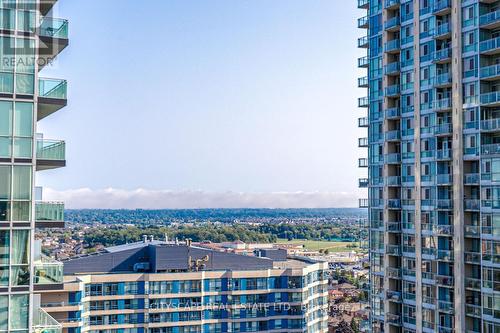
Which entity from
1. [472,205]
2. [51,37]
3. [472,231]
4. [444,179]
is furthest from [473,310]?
[51,37]

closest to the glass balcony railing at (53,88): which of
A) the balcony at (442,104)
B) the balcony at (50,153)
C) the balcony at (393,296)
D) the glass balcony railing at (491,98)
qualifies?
the balcony at (50,153)

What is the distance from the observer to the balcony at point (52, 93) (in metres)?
20.0

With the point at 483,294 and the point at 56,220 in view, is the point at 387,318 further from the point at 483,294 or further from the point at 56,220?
the point at 56,220

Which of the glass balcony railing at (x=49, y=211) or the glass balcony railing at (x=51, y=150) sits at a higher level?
the glass balcony railing at (x=51, y=150)

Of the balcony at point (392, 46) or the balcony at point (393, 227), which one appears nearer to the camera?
the balcony at point (393, 227)

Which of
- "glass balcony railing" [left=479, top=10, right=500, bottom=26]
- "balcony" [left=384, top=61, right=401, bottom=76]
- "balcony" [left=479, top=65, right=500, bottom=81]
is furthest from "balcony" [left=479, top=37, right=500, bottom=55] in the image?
"balcony" [left=384, top=61, right=401, bottom=76]

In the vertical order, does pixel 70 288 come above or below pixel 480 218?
below

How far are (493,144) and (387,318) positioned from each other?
16.4m

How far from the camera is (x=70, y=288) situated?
2467 inches

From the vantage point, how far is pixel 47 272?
66.4 ft

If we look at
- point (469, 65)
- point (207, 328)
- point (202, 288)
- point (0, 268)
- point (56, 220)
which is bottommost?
point (207, 328)

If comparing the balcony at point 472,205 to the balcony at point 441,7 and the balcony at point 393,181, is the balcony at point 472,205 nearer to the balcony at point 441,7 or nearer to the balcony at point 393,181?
the balcony at point 393,181

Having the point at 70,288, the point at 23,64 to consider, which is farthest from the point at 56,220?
the point at 70,288

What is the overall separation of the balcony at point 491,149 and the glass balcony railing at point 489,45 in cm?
603
